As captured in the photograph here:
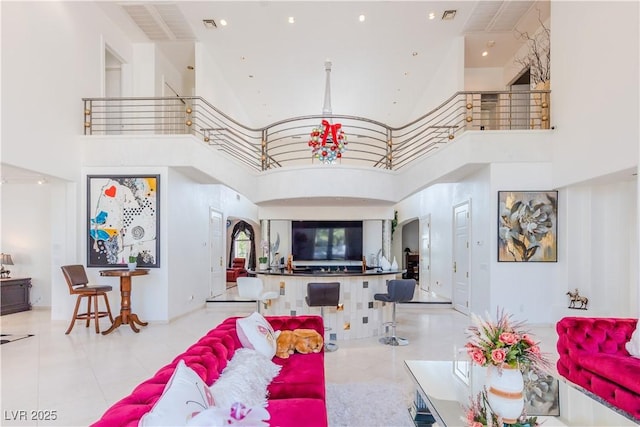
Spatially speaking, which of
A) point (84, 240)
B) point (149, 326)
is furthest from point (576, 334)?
point (84, 240)

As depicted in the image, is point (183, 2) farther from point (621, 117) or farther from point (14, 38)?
point (621, 117)

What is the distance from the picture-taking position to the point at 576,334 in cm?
342

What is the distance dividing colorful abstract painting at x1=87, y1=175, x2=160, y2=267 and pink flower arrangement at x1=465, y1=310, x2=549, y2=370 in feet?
19.0

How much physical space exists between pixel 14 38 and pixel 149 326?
4.88 metres

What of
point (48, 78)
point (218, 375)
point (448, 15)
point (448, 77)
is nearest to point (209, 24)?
point (48, 78)

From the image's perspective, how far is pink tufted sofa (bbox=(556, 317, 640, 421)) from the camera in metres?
2.85

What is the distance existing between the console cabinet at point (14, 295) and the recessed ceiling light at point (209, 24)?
21.5 feet

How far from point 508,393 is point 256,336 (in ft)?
5.98

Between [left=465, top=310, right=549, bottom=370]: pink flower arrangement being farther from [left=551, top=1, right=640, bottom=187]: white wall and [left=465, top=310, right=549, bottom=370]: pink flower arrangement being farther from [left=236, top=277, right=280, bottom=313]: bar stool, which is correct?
[left=551, top=1, right=640, bottom=187]: white wall

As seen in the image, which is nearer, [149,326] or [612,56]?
[612,56]

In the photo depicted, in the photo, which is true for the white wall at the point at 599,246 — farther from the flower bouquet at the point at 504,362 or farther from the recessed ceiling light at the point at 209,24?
the recessed ceiling light at the point at 209,24

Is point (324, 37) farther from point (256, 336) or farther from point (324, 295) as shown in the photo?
point (256, 336)

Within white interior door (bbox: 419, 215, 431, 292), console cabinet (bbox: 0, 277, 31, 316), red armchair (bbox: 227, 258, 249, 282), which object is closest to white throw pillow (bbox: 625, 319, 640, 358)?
white interior door (bbox: 419, 215, 431, 292)

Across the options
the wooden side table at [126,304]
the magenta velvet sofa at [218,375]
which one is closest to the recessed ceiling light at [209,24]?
the wooden side table at [126,304]
